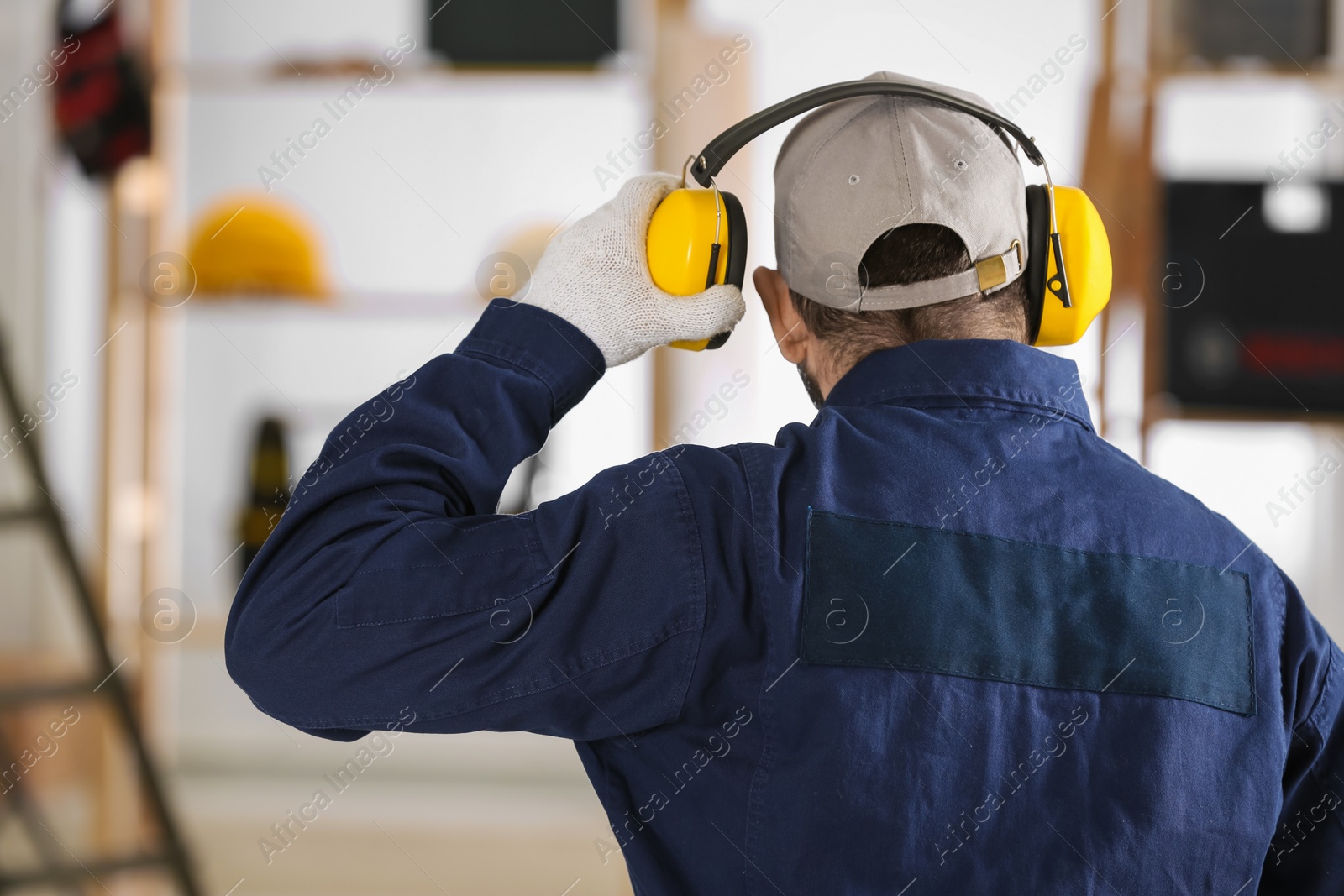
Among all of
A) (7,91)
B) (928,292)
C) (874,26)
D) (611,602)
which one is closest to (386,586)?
(611,602)

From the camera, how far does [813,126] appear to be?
3.23ft

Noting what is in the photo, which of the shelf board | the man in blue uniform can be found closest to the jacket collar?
the man in blue uniform

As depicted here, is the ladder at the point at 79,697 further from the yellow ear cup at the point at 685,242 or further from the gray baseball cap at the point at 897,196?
the gray baseball cap at the point at 897,196

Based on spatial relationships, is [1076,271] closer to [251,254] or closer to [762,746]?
[762,746]

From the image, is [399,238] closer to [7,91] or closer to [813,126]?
[7,91]

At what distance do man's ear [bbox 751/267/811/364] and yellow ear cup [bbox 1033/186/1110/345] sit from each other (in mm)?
210

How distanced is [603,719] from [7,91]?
10.2ft

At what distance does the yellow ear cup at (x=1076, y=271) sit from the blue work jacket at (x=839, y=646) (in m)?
0.16

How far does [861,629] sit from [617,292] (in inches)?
13.9

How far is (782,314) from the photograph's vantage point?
101cm

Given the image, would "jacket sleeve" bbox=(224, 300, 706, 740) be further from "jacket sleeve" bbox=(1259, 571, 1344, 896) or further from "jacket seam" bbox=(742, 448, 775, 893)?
"jacket sleeve" bbox=(1259, 571, 1344, 896)

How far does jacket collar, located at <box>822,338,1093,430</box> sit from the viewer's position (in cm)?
89

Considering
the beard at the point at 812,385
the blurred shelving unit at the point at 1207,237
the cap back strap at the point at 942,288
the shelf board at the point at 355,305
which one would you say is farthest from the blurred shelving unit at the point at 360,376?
the cap back strap at the point at 942,288

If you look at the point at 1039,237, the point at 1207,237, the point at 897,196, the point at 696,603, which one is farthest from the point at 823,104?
the point at 1207,237
